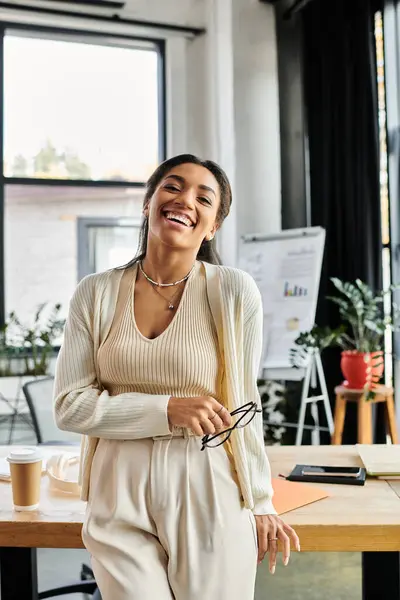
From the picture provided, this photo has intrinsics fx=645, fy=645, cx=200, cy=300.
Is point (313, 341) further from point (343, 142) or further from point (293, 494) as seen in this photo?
point (293, 494)

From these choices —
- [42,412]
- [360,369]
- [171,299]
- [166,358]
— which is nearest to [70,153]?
[42,412]

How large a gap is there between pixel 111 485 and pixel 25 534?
0.33m

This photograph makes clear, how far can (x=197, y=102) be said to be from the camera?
5113 mm

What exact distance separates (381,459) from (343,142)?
2.93 m

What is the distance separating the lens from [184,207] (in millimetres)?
1330

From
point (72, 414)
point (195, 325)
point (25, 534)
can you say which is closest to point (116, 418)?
point (72, 414)

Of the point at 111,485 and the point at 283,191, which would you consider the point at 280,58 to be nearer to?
the point at 283,191

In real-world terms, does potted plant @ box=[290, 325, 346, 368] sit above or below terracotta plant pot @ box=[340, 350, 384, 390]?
above

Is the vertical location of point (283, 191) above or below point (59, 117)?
below

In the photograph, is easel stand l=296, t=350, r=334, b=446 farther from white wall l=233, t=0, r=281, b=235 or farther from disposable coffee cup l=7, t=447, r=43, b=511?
disposable coffee cup l=7, t=447, r=43, b=511

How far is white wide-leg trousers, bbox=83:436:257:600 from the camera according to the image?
3.68ft

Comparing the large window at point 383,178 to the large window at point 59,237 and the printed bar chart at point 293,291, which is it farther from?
the large window at point 59,237

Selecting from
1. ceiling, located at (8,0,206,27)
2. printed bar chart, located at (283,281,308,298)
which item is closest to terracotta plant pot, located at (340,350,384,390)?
printed bar chart, located at (283,281,308,298)

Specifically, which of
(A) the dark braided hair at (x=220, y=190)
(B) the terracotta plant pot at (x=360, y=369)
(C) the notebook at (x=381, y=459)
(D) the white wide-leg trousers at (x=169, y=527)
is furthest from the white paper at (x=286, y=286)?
(D) the white wide-leg trousers at (x=169, y=527)
